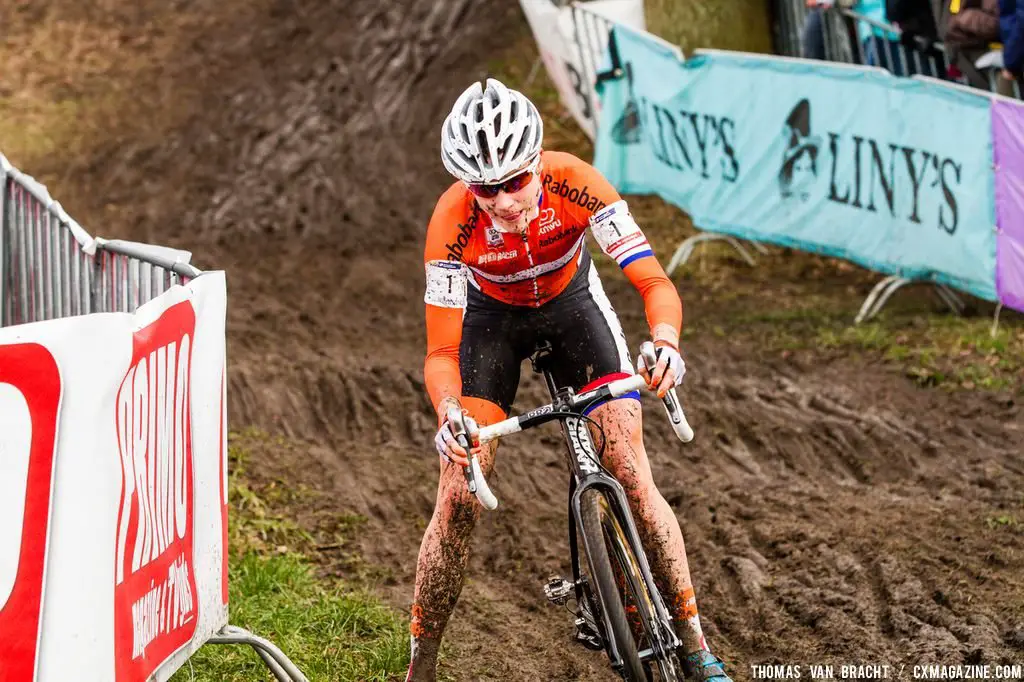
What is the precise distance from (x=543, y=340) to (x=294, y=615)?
74.6 inches

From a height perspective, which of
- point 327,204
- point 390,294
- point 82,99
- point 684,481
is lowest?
point 684,481

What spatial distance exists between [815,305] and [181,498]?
774 centimetres

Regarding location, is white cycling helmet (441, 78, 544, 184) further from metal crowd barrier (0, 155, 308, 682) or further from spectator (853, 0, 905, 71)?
spectator (853, 0, 905, 71)

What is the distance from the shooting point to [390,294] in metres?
12.2

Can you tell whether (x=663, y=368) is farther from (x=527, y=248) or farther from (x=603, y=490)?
(x=527, y=248)

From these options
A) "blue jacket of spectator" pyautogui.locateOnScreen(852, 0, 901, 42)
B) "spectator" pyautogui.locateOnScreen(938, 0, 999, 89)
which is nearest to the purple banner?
"spectator" pyautogui.locateOnScreen(938, 0, 999, 89)

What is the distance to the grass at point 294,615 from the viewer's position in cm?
546

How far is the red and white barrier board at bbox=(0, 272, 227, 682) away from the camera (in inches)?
134

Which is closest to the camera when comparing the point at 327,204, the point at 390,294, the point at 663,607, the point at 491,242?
the point at 663,607

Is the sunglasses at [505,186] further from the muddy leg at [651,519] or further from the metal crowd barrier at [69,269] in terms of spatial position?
the metal crowd barrier at [69,269]

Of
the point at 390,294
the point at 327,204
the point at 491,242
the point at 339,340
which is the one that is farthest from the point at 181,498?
the point at 327,204

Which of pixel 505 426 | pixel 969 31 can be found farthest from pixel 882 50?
pixel 505 426

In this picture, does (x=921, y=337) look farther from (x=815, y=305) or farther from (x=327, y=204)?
(x=327, y=204)

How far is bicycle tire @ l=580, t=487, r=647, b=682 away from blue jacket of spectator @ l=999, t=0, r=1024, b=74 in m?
6.91
